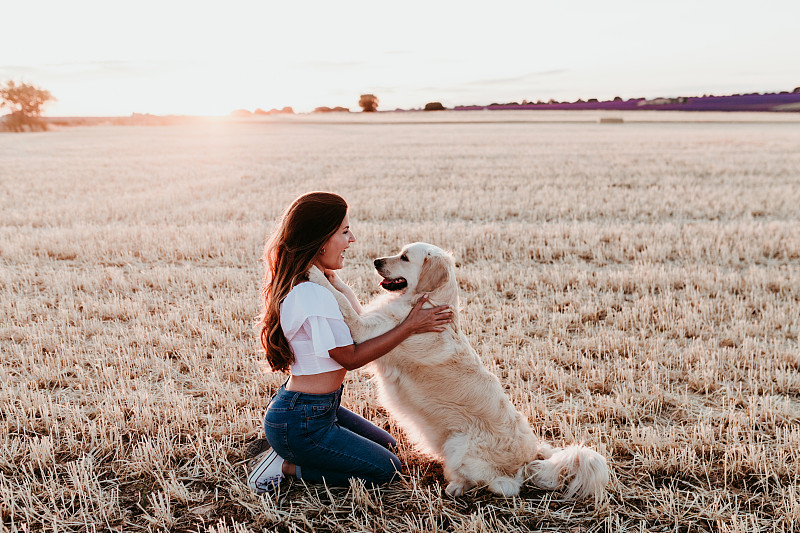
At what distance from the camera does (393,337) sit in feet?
11.0

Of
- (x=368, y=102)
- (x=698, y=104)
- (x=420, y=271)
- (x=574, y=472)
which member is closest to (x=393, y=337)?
(x=420, y=271)

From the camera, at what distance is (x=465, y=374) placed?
351 cm

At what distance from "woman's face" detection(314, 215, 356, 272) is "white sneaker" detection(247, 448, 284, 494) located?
4.16ft

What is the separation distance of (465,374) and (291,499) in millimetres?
1337

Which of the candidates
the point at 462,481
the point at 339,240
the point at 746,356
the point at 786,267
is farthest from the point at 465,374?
the point at 786,267

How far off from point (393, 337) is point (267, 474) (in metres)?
1.22

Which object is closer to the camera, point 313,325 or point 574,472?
point 313,325

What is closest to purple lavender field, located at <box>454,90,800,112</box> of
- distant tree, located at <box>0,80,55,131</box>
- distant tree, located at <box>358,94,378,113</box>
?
distant tree, located at <box>358,94,378,113</box>

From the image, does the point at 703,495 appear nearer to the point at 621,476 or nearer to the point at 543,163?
the point at 621,476

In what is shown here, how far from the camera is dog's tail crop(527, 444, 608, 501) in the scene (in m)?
3.37

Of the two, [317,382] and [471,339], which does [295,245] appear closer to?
[317,382]

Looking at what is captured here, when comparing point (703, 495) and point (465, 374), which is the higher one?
point (465, 374)

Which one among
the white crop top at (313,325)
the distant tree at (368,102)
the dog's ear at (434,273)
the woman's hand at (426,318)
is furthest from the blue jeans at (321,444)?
the distant tree at (368,102)

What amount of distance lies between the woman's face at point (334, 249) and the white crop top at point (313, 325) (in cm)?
26
